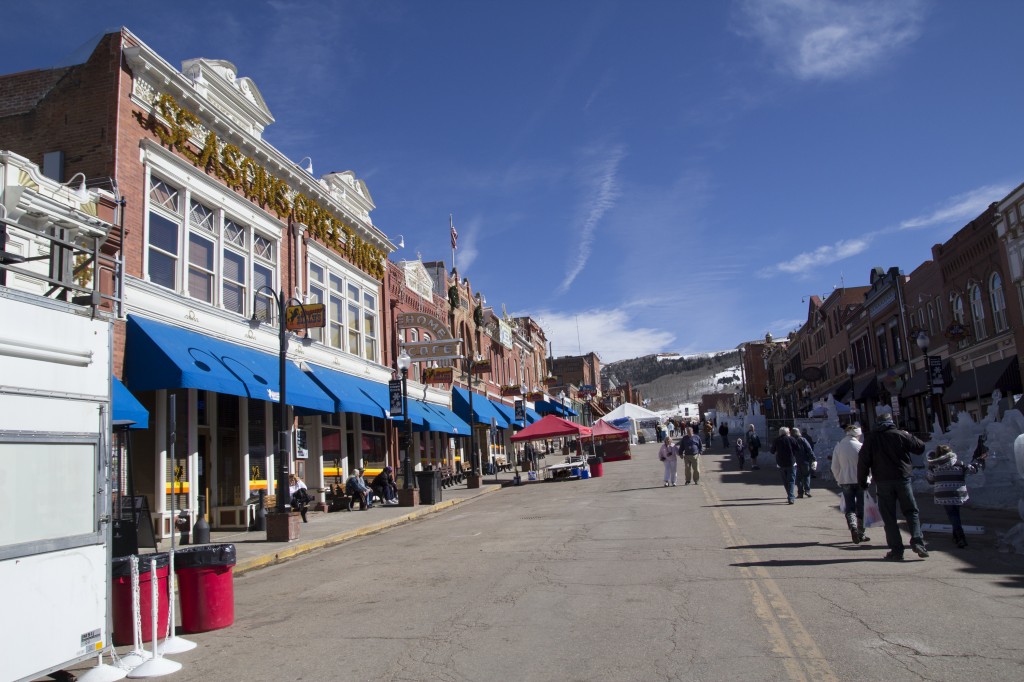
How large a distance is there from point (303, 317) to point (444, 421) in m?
13.8

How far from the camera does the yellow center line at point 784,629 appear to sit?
5420 mm

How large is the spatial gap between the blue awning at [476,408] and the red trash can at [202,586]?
27705mm

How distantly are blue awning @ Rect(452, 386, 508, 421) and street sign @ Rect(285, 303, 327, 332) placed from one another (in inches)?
663

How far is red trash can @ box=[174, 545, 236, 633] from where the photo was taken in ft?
25.9

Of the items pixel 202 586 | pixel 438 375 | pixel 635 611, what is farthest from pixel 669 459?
pixel 202 586

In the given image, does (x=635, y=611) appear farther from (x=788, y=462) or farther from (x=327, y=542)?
(x=788, y=462)

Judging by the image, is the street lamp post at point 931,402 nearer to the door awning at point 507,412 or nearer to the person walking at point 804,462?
the person walking at point 804,462

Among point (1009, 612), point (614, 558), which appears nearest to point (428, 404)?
point (614, 558)

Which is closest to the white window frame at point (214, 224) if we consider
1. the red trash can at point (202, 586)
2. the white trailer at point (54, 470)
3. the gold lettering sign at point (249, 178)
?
the gold lettering sign at point (249, 178)

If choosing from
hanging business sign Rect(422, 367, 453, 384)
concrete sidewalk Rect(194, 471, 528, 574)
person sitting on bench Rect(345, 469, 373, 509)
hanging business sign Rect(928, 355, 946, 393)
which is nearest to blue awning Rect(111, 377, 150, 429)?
concrete sidewalk Rect(194, 471, 528, 574)

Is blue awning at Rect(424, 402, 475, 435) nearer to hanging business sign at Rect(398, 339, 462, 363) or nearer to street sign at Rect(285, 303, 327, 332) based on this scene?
hanging business sign at Rect(398, 339, 462, 363)

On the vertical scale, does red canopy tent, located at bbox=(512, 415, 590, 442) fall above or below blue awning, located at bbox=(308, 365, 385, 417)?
below

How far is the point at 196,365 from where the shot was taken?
51.3 feet

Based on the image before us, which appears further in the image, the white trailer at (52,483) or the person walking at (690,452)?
the person walking at (690,452)
